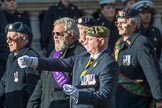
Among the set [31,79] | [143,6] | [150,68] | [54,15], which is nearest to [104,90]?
[150,68]

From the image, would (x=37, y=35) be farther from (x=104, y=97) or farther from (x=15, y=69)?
(x=104, y=97)

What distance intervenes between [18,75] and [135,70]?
49.4 inches

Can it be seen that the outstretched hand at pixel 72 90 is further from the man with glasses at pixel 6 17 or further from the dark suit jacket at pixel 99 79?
the man with glasses at pixel 6 17

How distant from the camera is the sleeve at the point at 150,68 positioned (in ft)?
25.6

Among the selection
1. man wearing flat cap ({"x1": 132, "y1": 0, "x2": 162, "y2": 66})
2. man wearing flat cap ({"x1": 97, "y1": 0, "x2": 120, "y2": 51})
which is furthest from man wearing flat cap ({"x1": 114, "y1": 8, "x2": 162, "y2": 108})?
man wearing flat cap ({"x1": 97, "y1": 0, "x2": 120, "y2": 51})

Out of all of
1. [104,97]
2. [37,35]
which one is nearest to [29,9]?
[37,35]

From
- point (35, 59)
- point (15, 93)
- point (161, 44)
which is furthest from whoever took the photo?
point (161, 44)

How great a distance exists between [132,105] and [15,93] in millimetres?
1271

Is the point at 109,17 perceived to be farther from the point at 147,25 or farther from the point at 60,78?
the point at 60,78

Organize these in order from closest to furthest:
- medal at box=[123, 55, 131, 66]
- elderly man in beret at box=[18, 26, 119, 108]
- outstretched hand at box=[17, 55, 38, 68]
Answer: elderly man in beret at box=[18, 26, 119, 108]
outstretched hand at box=[17, 55, 38, 68]
medal at box=[123, 55, 131, 66]

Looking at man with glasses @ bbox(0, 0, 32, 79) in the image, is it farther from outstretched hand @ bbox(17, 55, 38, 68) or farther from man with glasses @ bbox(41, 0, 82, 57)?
outstretched hand @ bbox(17, 55, 38, 68)

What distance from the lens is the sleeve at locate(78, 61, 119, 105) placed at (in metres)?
6.14

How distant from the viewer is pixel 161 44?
11.1 metres

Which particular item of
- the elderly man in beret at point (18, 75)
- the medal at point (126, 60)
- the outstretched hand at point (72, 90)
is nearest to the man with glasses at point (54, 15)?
the elderly man in beret at point (18, 75)
